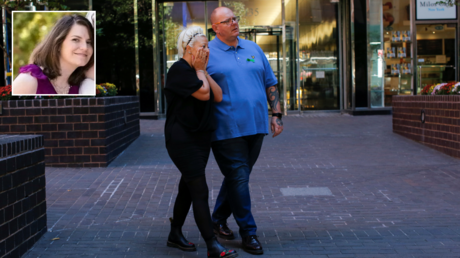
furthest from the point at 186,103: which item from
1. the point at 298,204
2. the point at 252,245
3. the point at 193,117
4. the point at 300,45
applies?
the point at 300,45

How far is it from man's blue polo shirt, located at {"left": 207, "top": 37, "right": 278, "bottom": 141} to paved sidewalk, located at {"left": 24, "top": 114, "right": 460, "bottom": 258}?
36.1 inches

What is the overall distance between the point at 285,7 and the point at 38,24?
1044cm

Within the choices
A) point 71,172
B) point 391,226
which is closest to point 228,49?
point 391,226

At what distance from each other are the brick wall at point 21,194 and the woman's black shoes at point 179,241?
3.51ft

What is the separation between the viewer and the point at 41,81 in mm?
8227

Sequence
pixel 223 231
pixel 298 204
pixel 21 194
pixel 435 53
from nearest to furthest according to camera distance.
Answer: pixel 21 194 < pixel 223 231 < pixel 298 204 < pixel 435 53

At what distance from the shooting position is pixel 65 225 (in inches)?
196

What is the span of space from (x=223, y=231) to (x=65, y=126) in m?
4.22

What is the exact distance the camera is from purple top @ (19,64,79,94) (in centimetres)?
817

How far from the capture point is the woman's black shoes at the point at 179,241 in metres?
4.24

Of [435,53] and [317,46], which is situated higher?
[317,46]

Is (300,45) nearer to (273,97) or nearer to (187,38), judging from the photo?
(273,97)

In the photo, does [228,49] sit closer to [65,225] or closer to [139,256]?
[139,256]

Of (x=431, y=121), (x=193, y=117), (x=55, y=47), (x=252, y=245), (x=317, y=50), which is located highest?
(x=317, y=50)
